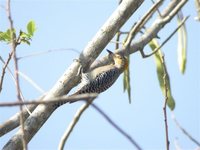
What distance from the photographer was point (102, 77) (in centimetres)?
513

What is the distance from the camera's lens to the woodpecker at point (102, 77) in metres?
4.93

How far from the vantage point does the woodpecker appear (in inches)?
194

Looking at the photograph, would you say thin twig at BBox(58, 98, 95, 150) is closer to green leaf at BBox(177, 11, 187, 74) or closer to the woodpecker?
green leaf at BBox(177, 11, 187, 74)

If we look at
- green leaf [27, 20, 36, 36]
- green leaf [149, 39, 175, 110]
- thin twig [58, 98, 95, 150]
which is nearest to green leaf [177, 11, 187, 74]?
green leaf [149, 39, 175, 110]

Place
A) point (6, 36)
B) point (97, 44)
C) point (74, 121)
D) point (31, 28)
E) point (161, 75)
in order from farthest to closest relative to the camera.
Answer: point (161, 75) → point (97, 44) → point (31, 28) → point (6, 36) → point (74, 121)

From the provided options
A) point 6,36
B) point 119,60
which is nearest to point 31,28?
point 6,36

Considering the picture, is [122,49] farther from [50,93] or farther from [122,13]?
[50,93]

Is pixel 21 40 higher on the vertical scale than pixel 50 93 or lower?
higher

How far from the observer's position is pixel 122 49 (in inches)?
163

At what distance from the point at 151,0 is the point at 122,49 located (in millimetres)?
579

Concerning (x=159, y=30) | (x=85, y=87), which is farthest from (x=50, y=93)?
(x=85, y=87)

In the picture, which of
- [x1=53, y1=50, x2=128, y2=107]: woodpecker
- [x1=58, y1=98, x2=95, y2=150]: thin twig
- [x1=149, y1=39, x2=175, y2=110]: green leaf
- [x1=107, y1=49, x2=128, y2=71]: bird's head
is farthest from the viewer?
[x1=53, y1=50, x2=128, y2=107]: woodpecker

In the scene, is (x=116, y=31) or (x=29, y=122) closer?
(x=29, y=122)

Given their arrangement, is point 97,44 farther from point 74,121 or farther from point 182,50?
point 74,121
